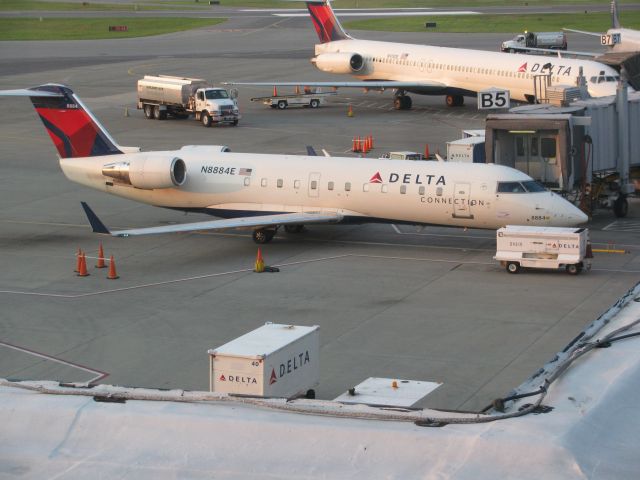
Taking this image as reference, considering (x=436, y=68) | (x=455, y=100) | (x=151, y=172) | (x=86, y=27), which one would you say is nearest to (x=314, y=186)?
(x=151, y=172)

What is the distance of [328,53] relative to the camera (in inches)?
2685

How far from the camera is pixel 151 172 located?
114 ft

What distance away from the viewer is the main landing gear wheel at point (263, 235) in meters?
34.6

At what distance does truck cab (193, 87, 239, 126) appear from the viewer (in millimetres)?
58531

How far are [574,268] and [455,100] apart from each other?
35.8m

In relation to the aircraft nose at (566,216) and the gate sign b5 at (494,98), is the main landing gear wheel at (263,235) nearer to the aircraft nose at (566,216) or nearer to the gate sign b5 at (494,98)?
the aircraft nose at (566,216)

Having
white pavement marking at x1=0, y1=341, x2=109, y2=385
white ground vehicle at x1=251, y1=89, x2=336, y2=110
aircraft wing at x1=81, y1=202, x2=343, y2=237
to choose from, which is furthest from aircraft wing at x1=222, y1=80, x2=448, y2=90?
white pavement marking at x1=0, y1=341, x2=109, y2=385

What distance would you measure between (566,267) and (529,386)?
61.9 feet

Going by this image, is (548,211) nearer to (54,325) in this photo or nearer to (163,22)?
(54,325)

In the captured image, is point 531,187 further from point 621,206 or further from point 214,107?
point 214,107

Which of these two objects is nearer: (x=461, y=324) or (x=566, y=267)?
(x=461, y=324)

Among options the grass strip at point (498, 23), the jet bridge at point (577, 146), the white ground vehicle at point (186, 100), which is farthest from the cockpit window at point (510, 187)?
the grass strip at point (498, 23)

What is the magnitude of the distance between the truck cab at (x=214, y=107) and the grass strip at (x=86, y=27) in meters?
54.8

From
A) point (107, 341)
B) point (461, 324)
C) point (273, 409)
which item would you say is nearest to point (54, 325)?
point (107, 341)
